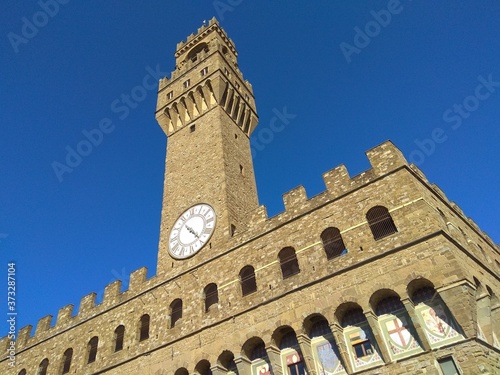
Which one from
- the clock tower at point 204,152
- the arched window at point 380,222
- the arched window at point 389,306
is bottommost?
the arched window at point 389,306

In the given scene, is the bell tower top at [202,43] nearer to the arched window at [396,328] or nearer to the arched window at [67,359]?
the arched window at [67,359]

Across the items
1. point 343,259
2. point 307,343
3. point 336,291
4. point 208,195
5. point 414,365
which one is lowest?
point 414,365

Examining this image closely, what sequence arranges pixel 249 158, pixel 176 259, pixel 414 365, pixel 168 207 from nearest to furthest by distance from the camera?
pixel 414 365
pixel 176 259
pixel 168 207
pixel 249 158

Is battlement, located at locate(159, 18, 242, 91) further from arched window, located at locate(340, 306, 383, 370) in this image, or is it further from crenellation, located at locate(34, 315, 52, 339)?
arched window, located at locate(340, 306, 383, 370)

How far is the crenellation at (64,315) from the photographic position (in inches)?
831

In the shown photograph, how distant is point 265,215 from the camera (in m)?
16.8

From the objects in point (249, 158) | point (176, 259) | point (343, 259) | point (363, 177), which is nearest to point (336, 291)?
point (343, 259)

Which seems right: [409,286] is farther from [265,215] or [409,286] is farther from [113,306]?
[113,306]

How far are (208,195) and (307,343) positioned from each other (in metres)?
8.98

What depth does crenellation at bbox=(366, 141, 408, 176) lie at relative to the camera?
1439 centimetres

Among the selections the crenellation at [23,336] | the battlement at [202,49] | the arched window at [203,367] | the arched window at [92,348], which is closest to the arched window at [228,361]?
the arched window at [203,367]

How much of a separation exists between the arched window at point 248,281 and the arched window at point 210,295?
1290 millimetres

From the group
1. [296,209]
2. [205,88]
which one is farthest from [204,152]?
[296,209]

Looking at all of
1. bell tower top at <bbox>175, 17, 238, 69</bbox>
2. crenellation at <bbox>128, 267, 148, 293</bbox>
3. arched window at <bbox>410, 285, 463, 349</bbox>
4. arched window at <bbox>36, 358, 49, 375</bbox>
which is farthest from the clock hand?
bell tower top at <bbox>175, 17, 238, 69</bbox>
